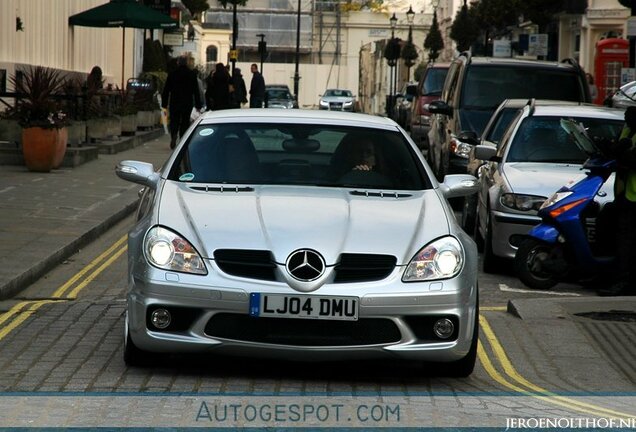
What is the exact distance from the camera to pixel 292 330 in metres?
Answer: 7.17

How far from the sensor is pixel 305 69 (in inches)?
3883

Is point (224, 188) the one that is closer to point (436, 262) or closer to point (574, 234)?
point (436, 262)

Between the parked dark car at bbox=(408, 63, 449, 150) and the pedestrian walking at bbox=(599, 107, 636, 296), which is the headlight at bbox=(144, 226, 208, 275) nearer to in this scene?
the pedestrian walking at bbox=(599, 107, 636, 296)

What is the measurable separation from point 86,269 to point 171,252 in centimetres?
533

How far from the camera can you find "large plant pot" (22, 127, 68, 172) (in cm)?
2098

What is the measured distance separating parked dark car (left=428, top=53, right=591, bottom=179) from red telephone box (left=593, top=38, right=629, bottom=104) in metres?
17.4

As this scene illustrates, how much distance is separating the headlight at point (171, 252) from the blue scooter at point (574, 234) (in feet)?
16.1

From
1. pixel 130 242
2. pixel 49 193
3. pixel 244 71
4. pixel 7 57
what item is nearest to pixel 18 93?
pixel 49 193

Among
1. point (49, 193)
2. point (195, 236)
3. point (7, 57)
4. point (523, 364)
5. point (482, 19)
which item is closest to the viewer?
point (195, 236)

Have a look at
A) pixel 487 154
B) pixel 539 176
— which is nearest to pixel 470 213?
pixel 487 154

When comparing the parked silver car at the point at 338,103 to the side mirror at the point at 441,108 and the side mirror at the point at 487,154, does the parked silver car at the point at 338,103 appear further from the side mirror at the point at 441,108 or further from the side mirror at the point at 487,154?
the side mirror at the point at 487,154

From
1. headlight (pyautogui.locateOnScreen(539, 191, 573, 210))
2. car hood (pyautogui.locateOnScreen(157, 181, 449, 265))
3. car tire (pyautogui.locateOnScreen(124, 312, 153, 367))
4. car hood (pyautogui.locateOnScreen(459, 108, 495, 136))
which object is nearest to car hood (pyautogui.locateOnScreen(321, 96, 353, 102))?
car hood (pyautogui.locateOnScreen(459, 108, 495, 136))

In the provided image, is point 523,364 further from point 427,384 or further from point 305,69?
point 305,69

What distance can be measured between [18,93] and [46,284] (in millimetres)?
10637
